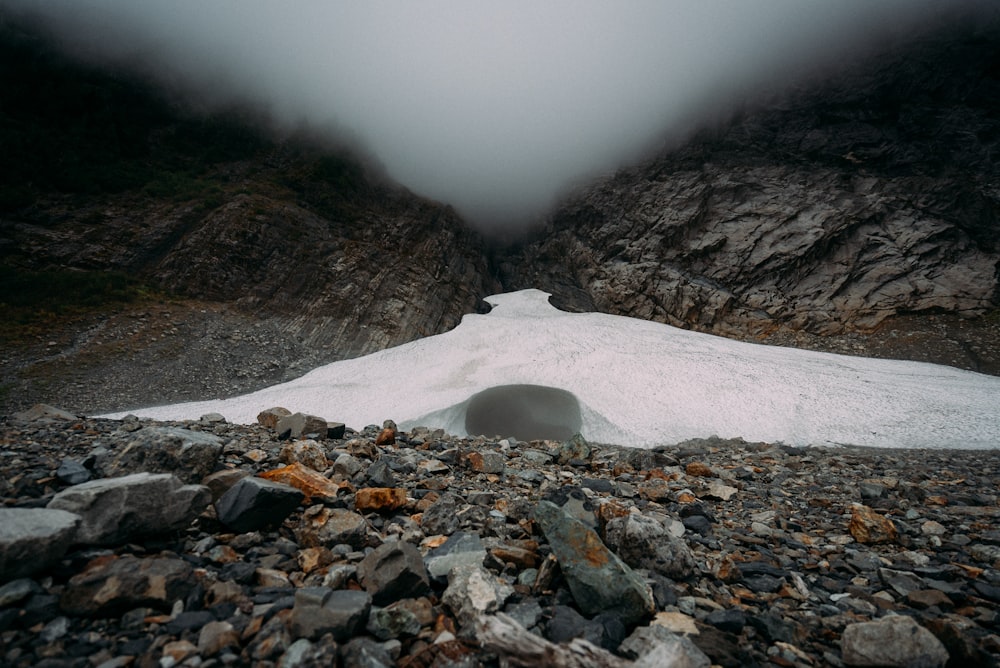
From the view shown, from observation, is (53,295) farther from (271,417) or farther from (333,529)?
(333,529)

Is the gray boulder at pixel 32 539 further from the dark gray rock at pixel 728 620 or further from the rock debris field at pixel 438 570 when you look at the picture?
the dark gray rock at pixel 728 620

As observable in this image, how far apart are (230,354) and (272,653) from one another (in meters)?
24.7

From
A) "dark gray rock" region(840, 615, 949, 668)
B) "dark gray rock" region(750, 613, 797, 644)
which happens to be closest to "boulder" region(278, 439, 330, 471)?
"dark gray rock" region(750, 613, 797, 644)

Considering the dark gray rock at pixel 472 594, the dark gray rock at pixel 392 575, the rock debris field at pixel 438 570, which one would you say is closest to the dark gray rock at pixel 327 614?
the rock debris field at pixel 438 570

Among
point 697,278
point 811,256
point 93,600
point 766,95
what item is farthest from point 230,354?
point 766,95

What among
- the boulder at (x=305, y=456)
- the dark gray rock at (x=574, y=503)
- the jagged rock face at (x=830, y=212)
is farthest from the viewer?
the jagged rock face at (x=830, y=212)

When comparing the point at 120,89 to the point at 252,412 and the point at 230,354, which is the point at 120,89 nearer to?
the point at 230,354

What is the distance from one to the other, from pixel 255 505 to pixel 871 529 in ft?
18.7

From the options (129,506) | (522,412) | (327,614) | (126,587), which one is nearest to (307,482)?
(129,506)

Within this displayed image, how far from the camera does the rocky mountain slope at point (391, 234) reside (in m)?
21.9

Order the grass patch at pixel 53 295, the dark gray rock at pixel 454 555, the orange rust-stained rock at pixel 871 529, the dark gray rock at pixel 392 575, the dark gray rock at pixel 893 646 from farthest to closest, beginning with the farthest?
Answer: the grass patch at pixel 53 295 < the orange rust-stained rock at pixel 871 529 < the dark gray rock at pixel 454 555 < the dark gray rock at pixel 392 575 < the dark gray rock at pixel 893 646

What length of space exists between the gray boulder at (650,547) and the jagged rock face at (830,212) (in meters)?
29.0

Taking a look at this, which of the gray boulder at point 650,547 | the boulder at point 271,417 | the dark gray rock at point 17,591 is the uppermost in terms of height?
the dark gray rock at point 17,591

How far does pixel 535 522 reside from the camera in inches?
130
